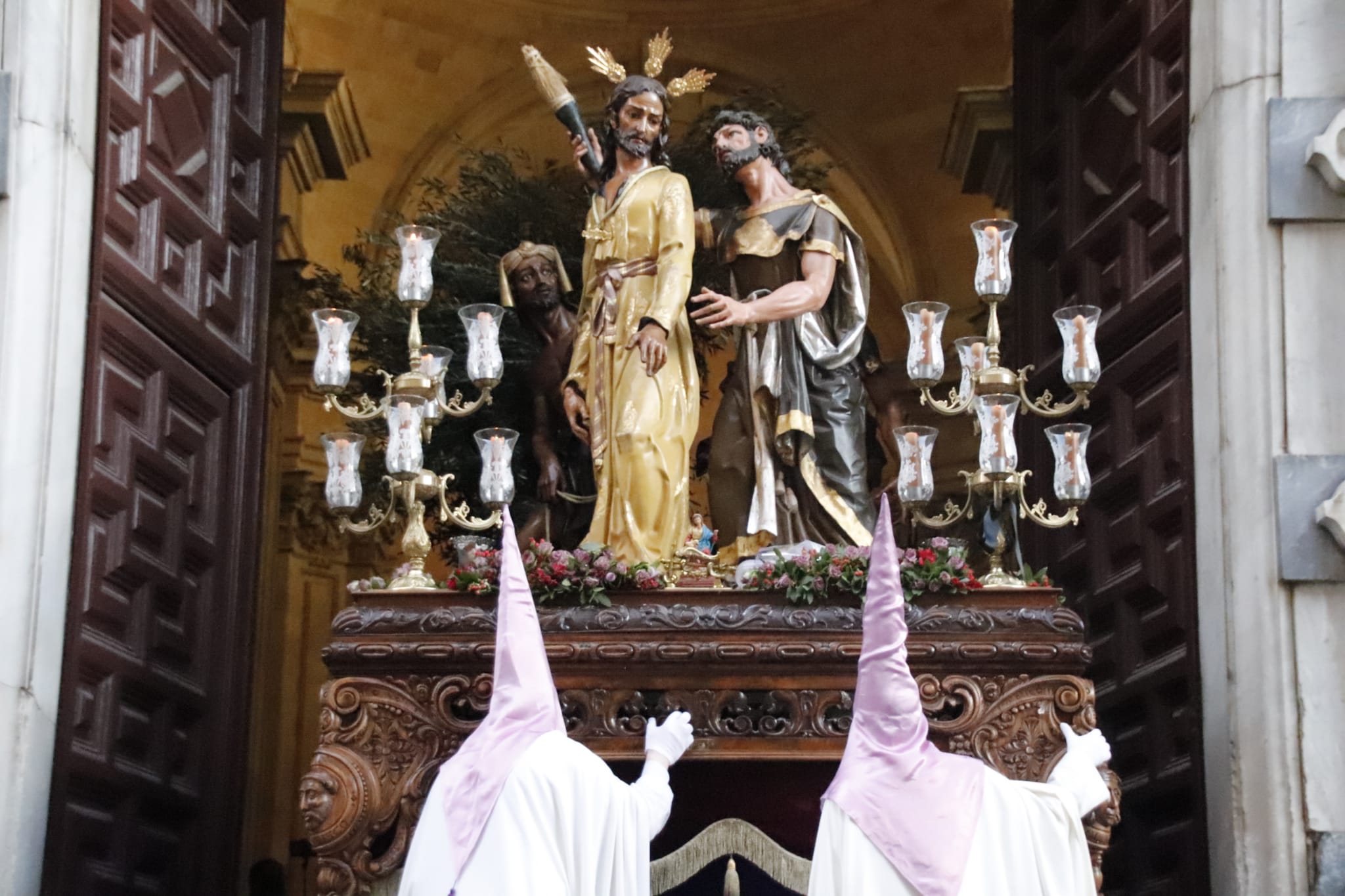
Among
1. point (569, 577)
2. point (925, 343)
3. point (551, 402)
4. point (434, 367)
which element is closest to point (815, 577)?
point (569, 577)

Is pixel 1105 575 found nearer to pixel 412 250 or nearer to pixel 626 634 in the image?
pixel 626 634

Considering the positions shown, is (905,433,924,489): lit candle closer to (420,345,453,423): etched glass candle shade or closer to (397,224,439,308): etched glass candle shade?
(420,345,453,423): etched glass candle shade

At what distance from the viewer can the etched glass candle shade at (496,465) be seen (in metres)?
7.23

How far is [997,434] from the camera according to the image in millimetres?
6988

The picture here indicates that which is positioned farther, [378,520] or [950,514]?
[950,514]

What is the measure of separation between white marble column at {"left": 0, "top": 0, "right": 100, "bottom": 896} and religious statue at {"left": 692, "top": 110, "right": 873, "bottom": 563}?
2.12 m

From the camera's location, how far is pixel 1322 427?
6895 mm

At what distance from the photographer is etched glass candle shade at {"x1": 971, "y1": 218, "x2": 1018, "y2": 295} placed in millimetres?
7234

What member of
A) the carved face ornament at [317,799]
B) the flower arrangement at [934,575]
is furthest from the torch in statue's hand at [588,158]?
the carved face ornament at [317,799]

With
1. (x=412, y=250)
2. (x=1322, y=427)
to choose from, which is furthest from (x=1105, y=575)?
(x=412, y=250)

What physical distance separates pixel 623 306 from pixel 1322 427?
254cm

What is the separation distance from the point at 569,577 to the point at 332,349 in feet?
3.55

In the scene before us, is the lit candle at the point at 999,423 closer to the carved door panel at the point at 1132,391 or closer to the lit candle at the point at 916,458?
the lit candle at the point at 916,458

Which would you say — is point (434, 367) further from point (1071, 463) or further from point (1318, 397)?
point (1318, 397)
